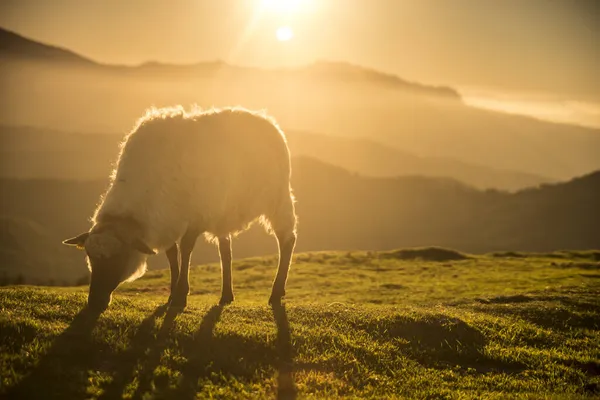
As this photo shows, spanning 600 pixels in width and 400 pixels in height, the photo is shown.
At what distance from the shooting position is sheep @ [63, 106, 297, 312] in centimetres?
1102

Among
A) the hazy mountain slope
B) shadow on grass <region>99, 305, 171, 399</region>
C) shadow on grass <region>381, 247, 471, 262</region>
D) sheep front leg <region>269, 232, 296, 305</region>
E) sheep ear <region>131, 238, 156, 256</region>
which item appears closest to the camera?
shadow on grass <region>99, 305, 171, 399</region>

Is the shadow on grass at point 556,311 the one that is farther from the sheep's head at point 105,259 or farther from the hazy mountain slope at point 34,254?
the hazy mountain slope at point 34,254

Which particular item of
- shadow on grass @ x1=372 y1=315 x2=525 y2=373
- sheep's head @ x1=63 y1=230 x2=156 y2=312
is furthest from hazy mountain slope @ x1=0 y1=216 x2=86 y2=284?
shadow on grass @ x1=372 y1=315 x2=525 y2=373

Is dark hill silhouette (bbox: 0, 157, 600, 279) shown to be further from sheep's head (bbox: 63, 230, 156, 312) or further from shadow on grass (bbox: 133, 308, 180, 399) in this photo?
shadow on grass (bbox: 133, 308, 180, 399)

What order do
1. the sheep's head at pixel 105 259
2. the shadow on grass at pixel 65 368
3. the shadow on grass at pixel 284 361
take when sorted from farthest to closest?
the sheep's head at pixel 105 259 → the shadow on grass at pixel 284 361 → the shadow on grass at pixel 65 368

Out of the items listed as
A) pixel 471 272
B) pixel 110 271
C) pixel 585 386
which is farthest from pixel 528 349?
pixel 471 272

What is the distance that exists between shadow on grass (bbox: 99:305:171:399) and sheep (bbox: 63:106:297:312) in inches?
40.8

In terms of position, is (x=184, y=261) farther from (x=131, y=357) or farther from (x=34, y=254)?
(x=34, y=254)

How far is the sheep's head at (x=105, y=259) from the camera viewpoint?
10609 mm

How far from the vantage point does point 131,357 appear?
9.21 m

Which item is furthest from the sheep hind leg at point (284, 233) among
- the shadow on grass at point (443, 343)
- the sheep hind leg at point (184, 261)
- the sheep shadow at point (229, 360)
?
the sheep shadow at point (229, 360)

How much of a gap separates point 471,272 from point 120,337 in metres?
29.4

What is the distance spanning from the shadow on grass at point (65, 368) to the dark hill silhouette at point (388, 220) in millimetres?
120676

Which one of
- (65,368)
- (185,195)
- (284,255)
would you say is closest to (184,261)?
(185,195)
